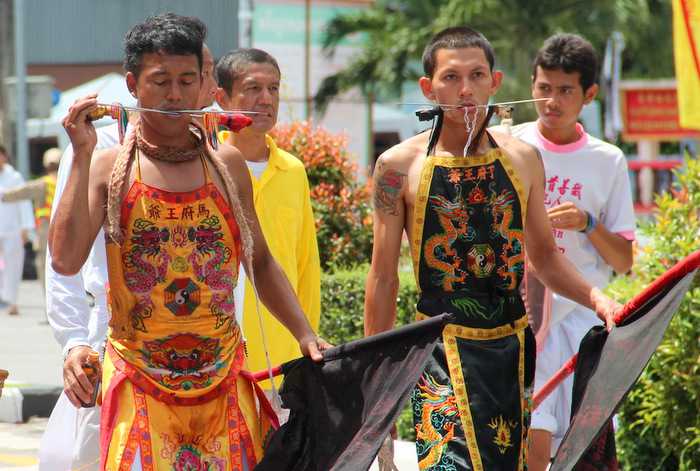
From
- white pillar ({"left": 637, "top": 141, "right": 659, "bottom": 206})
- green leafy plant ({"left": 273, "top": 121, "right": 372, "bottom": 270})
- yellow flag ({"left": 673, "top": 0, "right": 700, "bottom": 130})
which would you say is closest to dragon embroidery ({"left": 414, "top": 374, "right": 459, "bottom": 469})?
yellow flag ({"left": 673, "top": 0, "right": 700, "bottom": 130})

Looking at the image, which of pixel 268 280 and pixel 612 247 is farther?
pixel 612 247

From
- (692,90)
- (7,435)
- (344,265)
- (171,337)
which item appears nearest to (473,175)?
(171,337)

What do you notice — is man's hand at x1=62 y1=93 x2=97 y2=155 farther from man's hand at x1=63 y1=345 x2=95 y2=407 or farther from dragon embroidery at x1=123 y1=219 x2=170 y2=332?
man's hand at x1=63 y1=345 x2=95 y2=407

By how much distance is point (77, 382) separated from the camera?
14.0 ft

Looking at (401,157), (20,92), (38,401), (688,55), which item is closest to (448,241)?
(401,157)

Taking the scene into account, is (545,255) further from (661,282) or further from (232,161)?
(232,161)

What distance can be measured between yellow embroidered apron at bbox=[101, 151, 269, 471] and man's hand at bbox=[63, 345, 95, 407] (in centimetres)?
9

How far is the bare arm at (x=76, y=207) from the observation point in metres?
4.03

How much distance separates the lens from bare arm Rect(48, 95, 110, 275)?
4.03 m

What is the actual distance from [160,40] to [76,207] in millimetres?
571

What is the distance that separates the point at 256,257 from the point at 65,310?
808 mm

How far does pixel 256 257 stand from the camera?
4.48 metres

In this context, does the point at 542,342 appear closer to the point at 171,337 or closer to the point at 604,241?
the point at 604,241

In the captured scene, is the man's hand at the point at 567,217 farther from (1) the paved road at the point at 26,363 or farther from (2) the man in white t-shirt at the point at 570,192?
(1) the paved road at the point at 26,363
